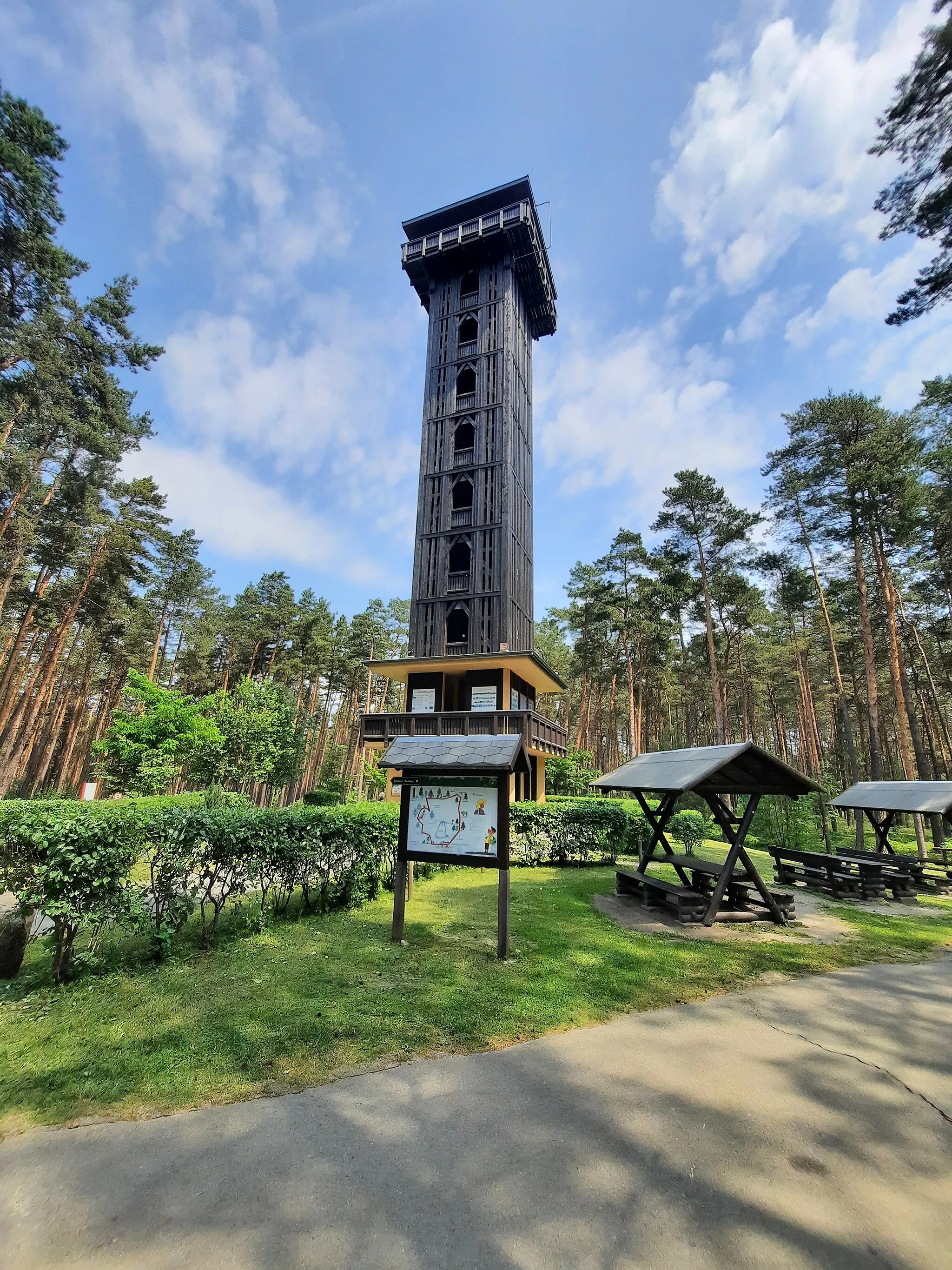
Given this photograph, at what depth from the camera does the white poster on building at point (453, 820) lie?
6.88 meters

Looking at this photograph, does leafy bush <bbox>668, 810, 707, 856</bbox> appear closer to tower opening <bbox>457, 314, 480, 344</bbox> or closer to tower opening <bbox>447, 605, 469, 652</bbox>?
tower opening <bbox>447, 605, 469, 652</bbox>

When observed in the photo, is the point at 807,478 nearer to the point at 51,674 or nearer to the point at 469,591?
the point at 469,591

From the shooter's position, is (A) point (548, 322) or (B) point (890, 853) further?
(A) point (548, 322)

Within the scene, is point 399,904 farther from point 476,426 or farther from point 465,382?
point 465,382

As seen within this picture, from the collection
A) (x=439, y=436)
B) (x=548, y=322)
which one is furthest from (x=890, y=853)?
(x=548, y=322)

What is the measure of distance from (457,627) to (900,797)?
1772cm

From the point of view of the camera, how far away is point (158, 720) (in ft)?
79.3

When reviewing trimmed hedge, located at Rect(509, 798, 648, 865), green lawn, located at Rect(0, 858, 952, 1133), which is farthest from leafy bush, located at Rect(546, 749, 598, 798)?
green lawn, located at Rect(0, 858, 952, 1133)

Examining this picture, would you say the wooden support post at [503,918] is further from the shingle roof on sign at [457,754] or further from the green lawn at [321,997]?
the shingle roof on sign at [457,754]

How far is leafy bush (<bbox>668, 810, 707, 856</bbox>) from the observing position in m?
16.5

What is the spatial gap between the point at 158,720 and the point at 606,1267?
89.0ft

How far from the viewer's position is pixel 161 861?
6.05 metres

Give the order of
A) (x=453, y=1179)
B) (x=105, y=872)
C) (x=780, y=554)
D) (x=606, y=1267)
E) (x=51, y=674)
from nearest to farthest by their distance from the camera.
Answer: (x=606, y=1267), (x=453, y=1179), (x=105, y=872), (x=51, y=674), (x=780, y=554)

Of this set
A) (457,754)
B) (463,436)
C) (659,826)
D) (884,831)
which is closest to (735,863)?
(659,826)
